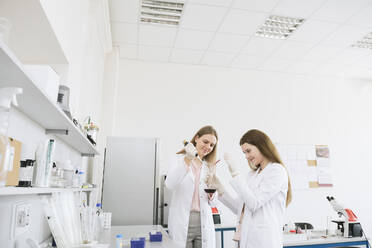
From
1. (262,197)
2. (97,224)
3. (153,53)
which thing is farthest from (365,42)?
(97,224)

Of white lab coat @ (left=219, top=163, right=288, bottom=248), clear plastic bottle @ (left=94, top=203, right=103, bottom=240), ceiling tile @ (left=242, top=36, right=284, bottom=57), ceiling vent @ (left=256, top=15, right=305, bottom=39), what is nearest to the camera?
clear plastic bottle @ (left=94, top=203, right=103, bottom=240)

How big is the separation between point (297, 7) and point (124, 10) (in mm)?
1920

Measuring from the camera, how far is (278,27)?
350 cm

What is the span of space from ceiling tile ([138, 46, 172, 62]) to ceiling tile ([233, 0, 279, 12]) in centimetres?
125

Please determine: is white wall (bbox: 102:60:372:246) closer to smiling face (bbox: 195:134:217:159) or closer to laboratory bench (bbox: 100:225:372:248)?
laboratory bench (bbox: 100:225:372:248)

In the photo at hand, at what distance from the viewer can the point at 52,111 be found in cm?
113

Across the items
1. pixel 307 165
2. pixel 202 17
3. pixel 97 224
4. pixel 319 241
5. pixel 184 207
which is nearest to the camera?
pixel 97 224

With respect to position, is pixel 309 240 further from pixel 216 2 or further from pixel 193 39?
pixel 193 39

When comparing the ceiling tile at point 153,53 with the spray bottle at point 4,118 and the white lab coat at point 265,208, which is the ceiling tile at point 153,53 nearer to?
the white lab coat at point 265,208

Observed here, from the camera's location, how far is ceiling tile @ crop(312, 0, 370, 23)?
2.97 m

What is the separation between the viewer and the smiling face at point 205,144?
2.24 m

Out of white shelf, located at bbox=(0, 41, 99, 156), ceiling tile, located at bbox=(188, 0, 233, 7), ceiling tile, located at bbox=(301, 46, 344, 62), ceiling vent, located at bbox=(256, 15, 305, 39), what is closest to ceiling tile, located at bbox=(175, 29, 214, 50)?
ceiling tile, located at bbox=(188, 0, 233, 7)

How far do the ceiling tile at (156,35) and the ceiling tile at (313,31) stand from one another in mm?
1574

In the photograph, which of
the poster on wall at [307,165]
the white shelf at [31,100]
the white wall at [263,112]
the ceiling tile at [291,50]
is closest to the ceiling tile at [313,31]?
the ceiling tile at [291,50]
